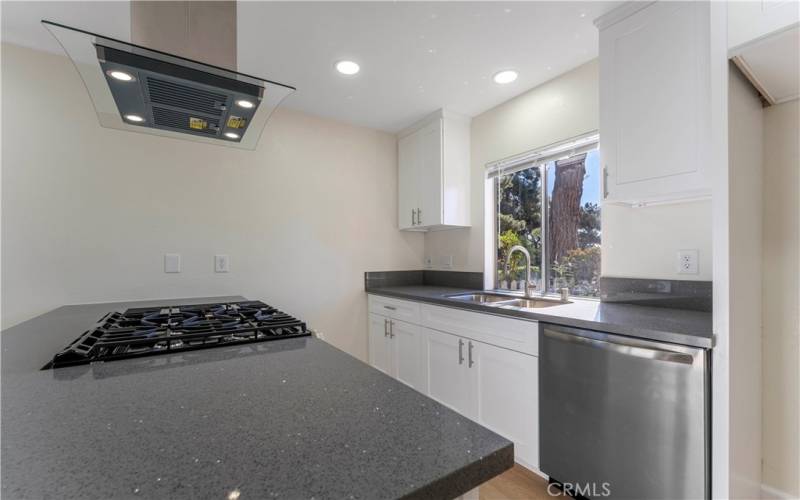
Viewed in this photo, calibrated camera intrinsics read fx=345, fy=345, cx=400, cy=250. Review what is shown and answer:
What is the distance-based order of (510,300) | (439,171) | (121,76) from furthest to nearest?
(439,171)
(510,300)
(121,76)

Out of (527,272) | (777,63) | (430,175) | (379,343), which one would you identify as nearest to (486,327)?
(527,272)

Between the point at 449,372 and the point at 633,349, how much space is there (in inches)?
44.5

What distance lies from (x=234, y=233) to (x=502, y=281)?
2085mm

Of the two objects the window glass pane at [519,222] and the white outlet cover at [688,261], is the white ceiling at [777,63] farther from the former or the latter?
the window glass pane at [519,222]

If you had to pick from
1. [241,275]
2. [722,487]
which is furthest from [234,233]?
[722,487]

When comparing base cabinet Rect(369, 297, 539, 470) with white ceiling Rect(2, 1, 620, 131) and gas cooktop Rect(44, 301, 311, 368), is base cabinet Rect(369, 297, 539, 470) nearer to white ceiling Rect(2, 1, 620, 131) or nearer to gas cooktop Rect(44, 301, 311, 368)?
gas cooktop Rect(44, 301, 311, 368)

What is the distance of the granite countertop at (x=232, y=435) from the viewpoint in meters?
0.44

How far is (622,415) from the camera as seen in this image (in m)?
1.36

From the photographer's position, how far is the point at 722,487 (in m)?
1.14

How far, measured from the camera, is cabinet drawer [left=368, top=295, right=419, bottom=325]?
2.53 metres

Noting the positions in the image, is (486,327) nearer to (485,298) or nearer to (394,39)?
(485,298)

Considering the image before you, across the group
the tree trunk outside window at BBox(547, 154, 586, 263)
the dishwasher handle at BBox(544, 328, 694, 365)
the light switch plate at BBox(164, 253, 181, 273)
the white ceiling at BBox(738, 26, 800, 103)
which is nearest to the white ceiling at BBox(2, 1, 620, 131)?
the tree trunk outside window at BBox(547, 154, 586, 263)

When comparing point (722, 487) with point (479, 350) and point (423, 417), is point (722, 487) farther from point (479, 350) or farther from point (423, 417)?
point (423, 417)

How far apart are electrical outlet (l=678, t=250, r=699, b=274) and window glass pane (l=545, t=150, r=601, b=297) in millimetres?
454
